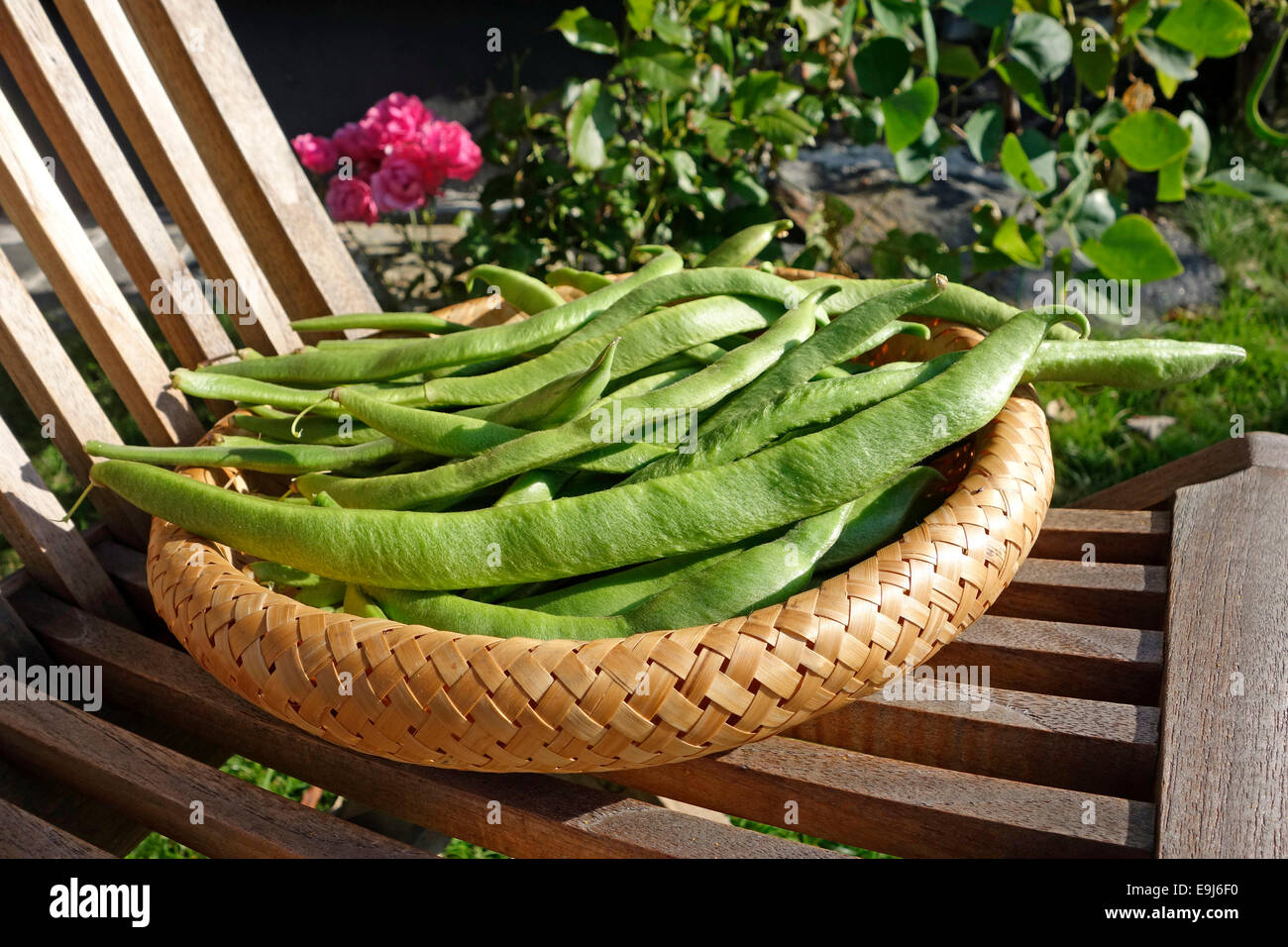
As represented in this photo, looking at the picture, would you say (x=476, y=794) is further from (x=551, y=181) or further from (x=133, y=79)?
(x=551, y=181)

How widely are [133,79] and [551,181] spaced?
3.73 feet

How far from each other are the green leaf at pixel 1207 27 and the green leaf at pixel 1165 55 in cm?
7

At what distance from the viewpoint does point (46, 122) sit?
1.42 meters

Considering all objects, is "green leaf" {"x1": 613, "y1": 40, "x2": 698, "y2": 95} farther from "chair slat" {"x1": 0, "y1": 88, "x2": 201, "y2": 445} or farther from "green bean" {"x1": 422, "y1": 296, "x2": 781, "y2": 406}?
"chair slat" {"x1": 0, "y1": 88, "x2": 201, "y2": 445}

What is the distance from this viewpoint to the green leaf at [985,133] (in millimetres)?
1986

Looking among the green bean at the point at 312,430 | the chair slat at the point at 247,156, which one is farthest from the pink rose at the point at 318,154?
the green bean at the point at 312,430

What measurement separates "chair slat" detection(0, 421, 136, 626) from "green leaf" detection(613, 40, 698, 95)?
1.36m

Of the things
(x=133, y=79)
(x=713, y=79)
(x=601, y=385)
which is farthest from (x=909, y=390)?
(x=713, y=79)

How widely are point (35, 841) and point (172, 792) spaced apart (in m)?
0.13

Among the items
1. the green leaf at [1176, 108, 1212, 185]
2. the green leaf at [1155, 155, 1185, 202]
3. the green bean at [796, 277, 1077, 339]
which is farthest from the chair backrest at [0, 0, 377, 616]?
the green leaf at [1176, 108, 1212, 185]

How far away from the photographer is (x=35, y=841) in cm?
96

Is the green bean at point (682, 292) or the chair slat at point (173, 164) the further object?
the chair slat at point (173, 164)

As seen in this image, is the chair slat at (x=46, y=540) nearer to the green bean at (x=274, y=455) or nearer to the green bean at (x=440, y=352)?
the green bean at (x=274, y=455)

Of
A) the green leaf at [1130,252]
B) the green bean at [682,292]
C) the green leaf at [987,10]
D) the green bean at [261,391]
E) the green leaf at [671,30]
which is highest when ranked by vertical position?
the green leaf at [671,30]
